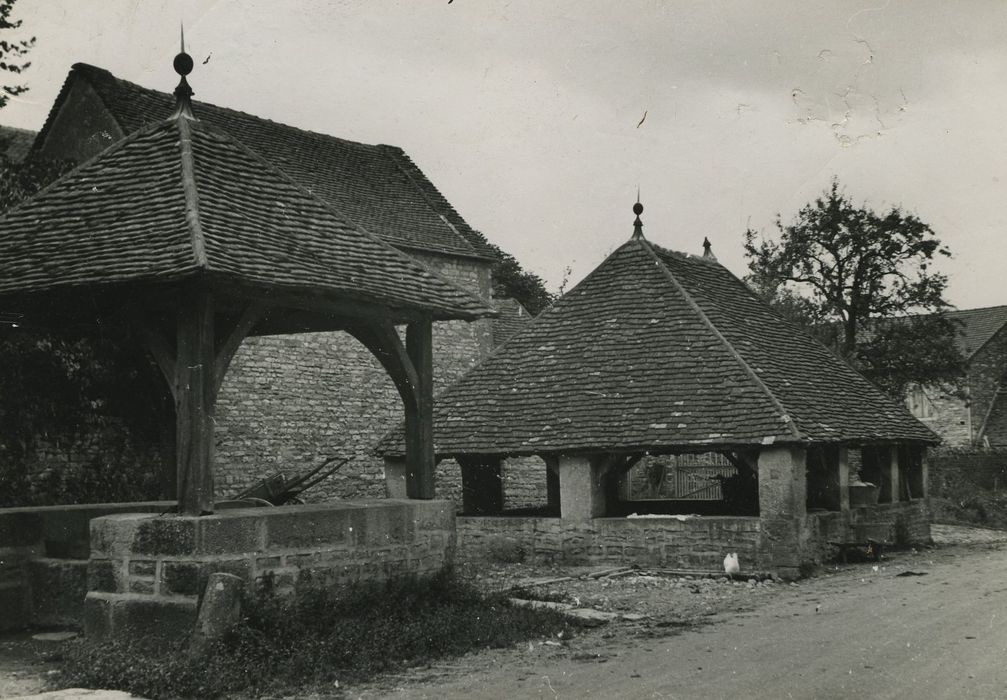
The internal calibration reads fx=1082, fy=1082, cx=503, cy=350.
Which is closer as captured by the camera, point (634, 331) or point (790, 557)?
point (790, 557)

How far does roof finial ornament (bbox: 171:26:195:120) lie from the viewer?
29.5 feet

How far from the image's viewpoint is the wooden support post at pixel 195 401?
308 inches

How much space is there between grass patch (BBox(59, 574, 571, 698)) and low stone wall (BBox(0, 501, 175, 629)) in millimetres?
1865

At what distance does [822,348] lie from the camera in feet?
63.2

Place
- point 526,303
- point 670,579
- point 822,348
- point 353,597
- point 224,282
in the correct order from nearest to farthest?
point 224,282
point 353,597
point 670,579
point 822,348
point 526,303

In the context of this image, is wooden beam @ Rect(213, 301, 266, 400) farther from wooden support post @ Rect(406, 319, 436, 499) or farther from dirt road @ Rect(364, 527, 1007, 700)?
dirt road @ Rect(364, 527, 1007, 700)

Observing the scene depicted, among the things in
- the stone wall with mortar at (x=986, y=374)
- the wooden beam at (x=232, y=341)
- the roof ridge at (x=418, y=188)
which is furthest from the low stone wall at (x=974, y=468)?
the wooden beam at (x=232, y=341)

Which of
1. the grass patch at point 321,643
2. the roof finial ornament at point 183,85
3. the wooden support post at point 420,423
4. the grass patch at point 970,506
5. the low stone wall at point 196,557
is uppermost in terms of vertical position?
the roof finial ornament at point 183,85

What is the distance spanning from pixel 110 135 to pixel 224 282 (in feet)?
47.1

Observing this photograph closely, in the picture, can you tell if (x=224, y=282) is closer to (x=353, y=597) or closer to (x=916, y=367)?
(x=353, y=597)

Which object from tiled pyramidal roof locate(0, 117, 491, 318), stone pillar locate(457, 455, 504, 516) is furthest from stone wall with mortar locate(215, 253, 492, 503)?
tiled pyramidal roof locate(0, 117, 491, 318)

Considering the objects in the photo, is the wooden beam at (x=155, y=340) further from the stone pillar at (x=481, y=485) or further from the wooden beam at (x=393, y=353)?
the stone pillar at (x=481, y=485)

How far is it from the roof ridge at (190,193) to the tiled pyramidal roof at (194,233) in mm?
13

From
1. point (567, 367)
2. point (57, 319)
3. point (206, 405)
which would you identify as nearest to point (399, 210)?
point (567, 367)
